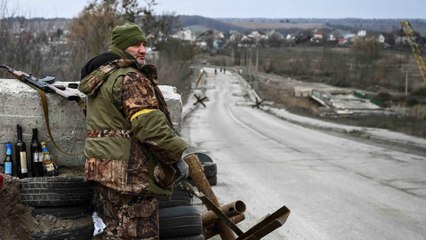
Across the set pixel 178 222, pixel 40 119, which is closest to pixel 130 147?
pixel 178 222

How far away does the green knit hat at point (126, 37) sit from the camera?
4.25 meters

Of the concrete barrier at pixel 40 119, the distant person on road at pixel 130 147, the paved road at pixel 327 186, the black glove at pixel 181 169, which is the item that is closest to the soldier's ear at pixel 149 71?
the distant person on road at pixel 130 147

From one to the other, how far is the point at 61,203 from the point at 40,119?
1189 mm

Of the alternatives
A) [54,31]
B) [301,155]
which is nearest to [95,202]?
[301,155]

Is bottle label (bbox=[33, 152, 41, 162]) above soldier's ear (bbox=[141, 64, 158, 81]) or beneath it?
beneath

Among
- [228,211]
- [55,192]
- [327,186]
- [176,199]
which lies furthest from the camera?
[327,186]

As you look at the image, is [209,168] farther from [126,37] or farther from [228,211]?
[126,37]

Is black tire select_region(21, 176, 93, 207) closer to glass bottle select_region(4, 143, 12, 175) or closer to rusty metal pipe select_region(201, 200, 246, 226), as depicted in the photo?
glass bottle select_region(4, 143, 12, 175)

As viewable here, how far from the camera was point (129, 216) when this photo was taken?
4000 millimetres

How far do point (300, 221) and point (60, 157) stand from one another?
381cm

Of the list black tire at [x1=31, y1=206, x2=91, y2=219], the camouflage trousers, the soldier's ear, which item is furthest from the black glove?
black tire at [x1=31, y1=206, x2=91, y2=219]

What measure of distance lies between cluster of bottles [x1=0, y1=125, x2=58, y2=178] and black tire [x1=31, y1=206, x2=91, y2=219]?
722mm

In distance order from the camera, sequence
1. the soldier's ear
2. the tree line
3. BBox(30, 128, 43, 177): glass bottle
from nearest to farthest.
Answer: the soldier's ear, BBox(30, 128, 43, 177): glass bottle, the tree line

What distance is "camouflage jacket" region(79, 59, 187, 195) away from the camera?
3863 mm
